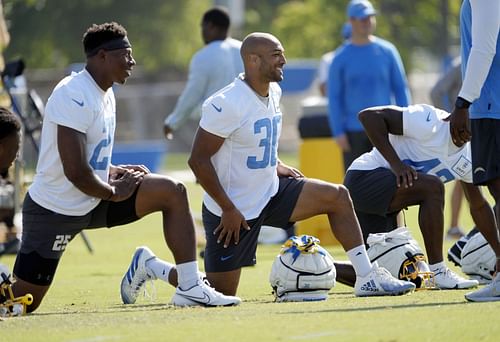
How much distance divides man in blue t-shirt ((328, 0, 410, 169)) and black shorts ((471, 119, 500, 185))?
5438 mm

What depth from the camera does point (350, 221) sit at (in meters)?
9.09

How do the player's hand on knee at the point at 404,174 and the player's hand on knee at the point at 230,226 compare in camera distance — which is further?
the player's hand on knee at the point at 404,174

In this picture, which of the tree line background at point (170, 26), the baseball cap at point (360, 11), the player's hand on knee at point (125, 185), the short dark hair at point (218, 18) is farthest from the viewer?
the tree line background at point (170, 26)

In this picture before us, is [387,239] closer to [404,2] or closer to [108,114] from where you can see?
[108,114]

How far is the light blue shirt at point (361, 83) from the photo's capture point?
14.0 metres

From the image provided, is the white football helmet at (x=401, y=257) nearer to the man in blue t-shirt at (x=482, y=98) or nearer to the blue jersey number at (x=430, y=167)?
the blue jersey number at (x=430, y=167)

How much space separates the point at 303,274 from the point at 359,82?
5416 mm

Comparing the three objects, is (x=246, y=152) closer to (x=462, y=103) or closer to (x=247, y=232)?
(x=247, y=232)

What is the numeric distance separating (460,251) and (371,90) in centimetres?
375

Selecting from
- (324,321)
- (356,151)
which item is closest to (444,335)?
(324,321)

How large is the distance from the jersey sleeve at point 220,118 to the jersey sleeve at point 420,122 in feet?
5.16

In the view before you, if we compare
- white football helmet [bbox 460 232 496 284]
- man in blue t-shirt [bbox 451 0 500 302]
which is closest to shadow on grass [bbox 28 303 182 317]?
man in blue t-shirt [bbox 451 0 500 302]

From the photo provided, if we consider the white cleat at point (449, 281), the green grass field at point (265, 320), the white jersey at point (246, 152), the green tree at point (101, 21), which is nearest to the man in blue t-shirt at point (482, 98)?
the green grass field at point (265, 320)

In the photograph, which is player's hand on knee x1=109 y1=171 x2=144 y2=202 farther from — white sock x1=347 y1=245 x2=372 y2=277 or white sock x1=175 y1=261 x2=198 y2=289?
white sock x1=347 y1=245 x2=372 y2=277
